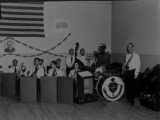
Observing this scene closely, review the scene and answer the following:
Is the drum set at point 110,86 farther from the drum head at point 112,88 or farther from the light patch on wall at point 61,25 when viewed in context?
the light patch on wall at point 61,25

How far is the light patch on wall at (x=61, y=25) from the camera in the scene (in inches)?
430

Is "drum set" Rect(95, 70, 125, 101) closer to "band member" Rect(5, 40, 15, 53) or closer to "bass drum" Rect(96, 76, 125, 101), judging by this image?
"bass drum" Rect(96, 76, 125, 101)

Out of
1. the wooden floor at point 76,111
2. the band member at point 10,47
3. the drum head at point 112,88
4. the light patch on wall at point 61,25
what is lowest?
the wooden floor at point 76,111

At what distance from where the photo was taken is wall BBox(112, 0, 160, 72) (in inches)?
325

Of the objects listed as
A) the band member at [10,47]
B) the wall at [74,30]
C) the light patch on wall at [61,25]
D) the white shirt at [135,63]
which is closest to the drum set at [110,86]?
the white shirt at [135,63]

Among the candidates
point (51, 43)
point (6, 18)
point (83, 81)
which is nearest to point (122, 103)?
point (83, 81)

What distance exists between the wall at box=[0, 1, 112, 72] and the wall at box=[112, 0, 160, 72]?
1.77 ft

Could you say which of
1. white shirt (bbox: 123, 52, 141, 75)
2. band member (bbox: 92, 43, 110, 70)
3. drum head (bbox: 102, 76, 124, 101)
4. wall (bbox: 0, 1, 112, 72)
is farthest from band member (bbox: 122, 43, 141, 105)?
wall (bbox: 0, 1, 112, 72)

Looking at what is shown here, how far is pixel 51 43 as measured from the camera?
10.9 m

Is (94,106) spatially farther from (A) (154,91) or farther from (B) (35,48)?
(B) (35,48)

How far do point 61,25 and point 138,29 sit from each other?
3.62 metres

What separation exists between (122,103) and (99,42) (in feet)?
16.8

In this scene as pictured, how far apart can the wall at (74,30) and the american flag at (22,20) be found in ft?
0.81

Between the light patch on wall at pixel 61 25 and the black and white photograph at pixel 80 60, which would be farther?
the light patch on wall at pixel 61 25
